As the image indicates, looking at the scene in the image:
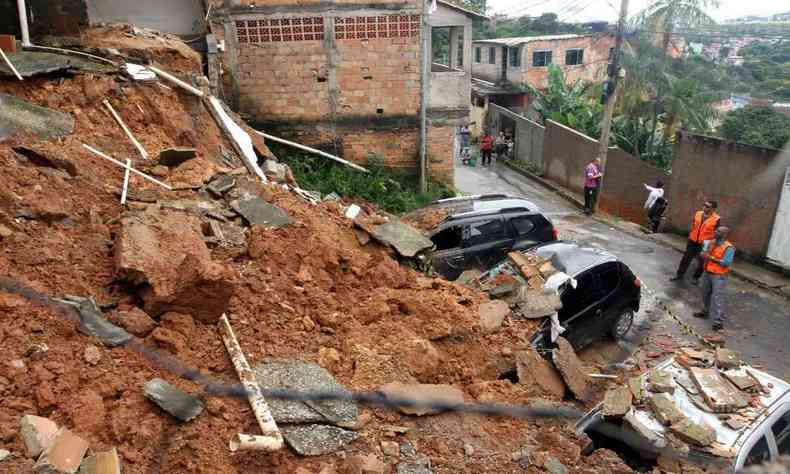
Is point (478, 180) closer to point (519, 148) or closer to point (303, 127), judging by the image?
point (519, 148)

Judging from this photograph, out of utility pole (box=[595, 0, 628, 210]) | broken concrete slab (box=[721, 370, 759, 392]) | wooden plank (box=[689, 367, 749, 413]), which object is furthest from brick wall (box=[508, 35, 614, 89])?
wooden plank (box=[689, 367, 749, 413])

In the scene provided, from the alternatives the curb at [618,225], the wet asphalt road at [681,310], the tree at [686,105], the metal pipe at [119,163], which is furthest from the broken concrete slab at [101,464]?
the tree at [686,105]

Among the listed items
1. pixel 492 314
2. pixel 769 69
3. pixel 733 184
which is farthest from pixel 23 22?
pixel 769 69

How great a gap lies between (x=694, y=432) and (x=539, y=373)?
160cm

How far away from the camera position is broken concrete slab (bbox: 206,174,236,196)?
680 centimetres

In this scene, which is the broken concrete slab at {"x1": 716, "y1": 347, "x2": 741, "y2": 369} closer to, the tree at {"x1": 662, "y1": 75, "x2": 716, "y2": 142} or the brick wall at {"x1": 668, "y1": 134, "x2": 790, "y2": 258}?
the brick wall at {"x1": 668, "y1": 134, "x2": 790, "y2": 258}

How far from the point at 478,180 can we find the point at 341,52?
9957 mm

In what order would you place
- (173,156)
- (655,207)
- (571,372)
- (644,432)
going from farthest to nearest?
1. (655,207)
2. (173,156)
3. (571,372)
4. (644,432)

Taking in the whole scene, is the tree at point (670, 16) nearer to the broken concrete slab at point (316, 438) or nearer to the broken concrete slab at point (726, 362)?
the broken concrete slab at point (726, 362)

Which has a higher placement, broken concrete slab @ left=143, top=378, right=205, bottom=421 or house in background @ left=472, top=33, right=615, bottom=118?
house in background @ left=472, top=33, right=615, bottom=118

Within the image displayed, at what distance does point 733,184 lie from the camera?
11734mm

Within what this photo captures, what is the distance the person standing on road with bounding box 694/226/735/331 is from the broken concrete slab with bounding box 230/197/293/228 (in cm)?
659

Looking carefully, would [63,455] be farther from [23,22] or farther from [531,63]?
[531,63]

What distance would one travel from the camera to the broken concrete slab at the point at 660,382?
5113 mm
